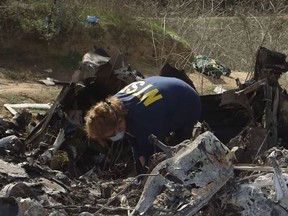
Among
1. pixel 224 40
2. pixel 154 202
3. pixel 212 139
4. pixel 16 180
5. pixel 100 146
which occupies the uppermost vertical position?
pixel 212 139

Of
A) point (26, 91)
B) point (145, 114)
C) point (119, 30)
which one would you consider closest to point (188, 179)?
point (145, 114)

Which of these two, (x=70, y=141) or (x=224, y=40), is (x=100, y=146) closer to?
(x=70, y=141)

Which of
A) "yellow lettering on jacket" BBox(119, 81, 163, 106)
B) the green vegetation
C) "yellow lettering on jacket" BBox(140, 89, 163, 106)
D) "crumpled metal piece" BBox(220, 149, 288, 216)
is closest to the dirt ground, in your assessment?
the green vegetation

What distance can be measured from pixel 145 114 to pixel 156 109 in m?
0.12

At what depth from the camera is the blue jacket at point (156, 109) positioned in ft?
15.3

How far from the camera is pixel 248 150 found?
486 cm

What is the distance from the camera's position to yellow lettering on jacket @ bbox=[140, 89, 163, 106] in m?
4.73

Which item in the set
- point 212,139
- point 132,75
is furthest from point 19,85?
point 212,139

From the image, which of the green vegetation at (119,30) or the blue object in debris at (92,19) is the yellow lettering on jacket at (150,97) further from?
the blue object in debris at (92,19)

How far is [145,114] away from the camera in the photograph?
15.4 ft

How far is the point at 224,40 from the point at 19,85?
443 cm

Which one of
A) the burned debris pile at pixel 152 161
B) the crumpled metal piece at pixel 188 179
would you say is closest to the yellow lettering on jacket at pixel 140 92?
the burned debris pile at pixel 152 161

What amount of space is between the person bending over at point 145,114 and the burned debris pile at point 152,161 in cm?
20

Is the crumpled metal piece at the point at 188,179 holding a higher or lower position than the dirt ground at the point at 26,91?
higher
